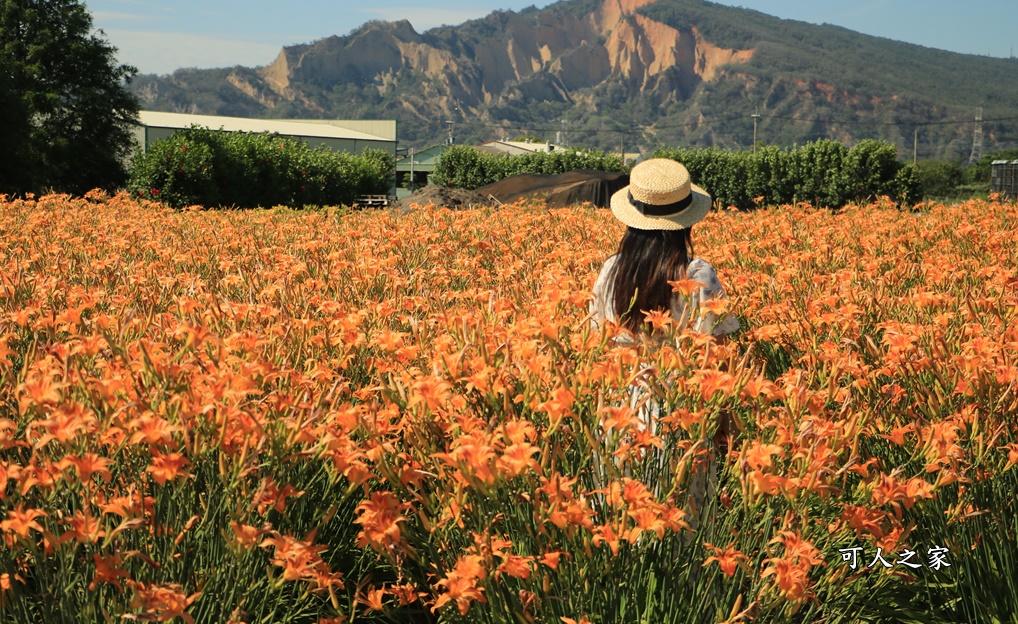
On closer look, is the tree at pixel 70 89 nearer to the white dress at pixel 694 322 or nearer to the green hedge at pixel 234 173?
the green hedge at pixel 234 173

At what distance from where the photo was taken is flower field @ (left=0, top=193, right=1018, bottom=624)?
1.94 m

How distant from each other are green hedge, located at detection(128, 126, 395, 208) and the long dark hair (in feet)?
31.5

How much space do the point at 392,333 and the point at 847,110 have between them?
15745 centimetres

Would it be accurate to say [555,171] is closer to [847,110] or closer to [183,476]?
[183,476]

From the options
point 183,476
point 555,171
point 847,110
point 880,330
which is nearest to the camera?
point 183,476

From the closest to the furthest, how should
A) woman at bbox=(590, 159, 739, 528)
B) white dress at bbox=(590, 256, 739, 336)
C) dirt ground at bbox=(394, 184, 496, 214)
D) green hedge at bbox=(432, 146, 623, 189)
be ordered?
white dress at bbox=(590, 256, 739, 336)
woman at bbox=(590, 159, 739, 528)
dirt ground at bbox=(394, 184, 496, 214)
green hedge at bbox=(432, 146, 623, 189)

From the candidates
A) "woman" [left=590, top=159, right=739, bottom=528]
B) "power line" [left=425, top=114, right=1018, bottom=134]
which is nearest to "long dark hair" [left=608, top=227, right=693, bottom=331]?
"woman" [left=590, top=159, right=739, bottom=528]

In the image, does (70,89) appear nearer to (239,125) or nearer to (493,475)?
(239,125)

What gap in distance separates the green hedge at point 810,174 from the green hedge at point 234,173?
11482 mm

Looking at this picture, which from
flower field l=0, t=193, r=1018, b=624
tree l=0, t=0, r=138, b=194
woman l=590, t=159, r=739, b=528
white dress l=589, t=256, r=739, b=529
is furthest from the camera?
tree l=0, t=0, r=138, b=194

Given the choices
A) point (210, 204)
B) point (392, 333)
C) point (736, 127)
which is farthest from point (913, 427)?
point (736, 127)

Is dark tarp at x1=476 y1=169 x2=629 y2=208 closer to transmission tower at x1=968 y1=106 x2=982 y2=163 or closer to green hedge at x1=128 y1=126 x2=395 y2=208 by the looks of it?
green hedge at x1=128 y1=126 x2=395 y2=208

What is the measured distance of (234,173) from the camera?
18.5m

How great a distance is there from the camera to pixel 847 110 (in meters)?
147
